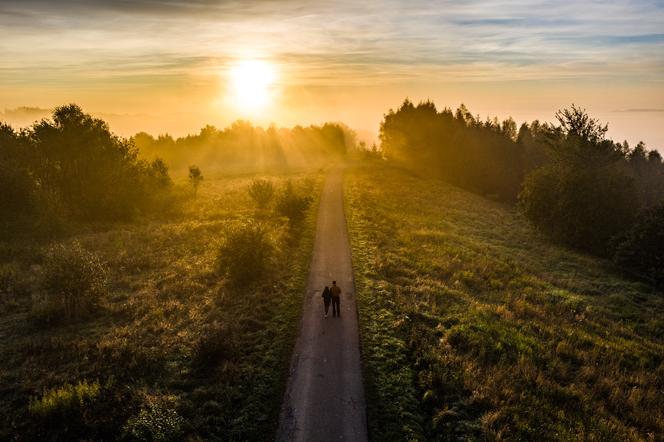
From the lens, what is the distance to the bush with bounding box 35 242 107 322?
20203 millimetres

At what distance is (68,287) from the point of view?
20.5m

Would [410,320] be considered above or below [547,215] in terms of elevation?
below

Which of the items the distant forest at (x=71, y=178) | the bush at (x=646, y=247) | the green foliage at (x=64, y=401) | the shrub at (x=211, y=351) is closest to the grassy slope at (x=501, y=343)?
the bush at (x=646, y=247)

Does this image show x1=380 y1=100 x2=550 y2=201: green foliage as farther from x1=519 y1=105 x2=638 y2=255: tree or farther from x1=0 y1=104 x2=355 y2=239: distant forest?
x1=0 y1=104 x2=355 y2=239: distant forest

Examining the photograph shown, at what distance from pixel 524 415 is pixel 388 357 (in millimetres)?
5530

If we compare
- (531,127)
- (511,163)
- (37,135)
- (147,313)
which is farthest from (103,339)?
(531,127)

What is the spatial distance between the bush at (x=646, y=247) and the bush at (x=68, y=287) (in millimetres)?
40691

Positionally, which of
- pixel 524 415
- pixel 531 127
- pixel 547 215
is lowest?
pixel 524 415

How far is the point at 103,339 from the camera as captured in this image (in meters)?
18.1

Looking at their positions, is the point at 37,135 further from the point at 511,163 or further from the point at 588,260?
the point at 511,163

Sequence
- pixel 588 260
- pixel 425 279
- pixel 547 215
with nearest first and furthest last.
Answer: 1. pixel 425 279
2. pixel 588 260
3. pixel 547 215

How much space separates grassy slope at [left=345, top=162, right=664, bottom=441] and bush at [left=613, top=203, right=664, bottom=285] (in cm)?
211

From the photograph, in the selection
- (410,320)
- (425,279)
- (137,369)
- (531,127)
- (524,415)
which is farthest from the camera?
(531,127)

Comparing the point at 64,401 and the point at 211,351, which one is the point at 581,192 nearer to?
the point at 211,351
